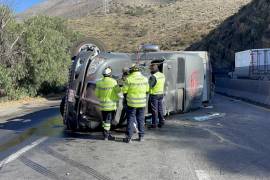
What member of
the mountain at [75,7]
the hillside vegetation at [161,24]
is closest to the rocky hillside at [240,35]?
the hillside vegetation at [161,24]

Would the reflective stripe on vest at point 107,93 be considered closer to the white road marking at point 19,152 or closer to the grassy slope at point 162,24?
the white road marking at point 19,152

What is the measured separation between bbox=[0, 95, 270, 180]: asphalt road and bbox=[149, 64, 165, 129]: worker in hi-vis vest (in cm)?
39

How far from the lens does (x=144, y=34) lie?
A: 76.1 metres

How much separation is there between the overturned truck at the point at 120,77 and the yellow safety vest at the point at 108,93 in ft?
2.01

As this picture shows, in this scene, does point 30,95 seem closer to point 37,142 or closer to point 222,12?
point 37,142

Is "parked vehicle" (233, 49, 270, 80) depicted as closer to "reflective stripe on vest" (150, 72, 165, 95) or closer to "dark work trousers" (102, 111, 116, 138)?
"reflective stripe on vest" (150, 72, 165, 95)

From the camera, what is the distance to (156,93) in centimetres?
1184

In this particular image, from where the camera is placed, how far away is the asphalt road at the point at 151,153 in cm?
720

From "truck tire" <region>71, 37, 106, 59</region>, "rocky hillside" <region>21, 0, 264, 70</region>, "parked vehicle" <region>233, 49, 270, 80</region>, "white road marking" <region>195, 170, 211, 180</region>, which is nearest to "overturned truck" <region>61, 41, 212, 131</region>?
"truck tire" <region>71, 37, 106, 59</region>

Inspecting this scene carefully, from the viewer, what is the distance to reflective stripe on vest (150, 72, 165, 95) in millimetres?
11787

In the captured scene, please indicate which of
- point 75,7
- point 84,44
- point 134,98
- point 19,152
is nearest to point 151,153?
point 134,98

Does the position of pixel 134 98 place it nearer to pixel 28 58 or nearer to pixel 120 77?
pixel 120 77

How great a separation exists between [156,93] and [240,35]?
36083 mm

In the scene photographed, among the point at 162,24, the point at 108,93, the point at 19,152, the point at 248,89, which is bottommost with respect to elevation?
the point at 19,152
